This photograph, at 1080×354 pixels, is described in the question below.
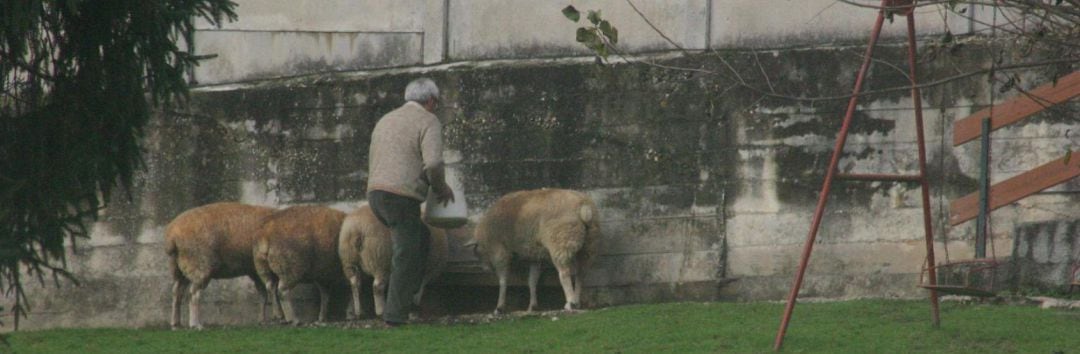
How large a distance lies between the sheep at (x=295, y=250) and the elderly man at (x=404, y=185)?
60.5 inches

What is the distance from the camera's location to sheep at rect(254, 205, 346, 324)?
15.6 m

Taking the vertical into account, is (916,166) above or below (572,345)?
above

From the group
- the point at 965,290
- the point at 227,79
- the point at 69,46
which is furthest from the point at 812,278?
the point at 69,46

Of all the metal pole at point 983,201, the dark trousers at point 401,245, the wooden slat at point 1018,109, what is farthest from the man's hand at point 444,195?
the metal pole at point 983,201

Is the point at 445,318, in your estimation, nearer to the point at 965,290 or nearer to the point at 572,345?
the point at 572,345

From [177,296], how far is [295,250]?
3.87 ft

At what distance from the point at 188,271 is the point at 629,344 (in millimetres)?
5006

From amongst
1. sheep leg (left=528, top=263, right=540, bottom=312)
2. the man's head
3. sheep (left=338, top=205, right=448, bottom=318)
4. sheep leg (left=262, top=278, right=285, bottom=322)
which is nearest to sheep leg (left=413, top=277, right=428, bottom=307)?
sheep (left=338, top=205, right=448, bottom=318)

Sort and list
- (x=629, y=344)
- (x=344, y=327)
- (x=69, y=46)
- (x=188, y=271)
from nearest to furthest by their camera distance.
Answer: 1. (x=69, y=46)
2. (x=629, y=344)
3. (x=344, y=327)
4. (x=188, y=271)

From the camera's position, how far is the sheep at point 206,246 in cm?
1570

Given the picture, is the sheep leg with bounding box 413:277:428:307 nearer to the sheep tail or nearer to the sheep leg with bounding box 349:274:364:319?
the sheep leg with bounding box 349:274:364:319

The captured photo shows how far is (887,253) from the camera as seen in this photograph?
14.9 meters

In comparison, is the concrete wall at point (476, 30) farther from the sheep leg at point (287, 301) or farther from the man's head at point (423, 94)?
the sheep leg at point (287, 301)

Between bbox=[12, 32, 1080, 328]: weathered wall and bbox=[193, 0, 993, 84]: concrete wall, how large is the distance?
0.67 ft
